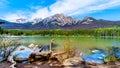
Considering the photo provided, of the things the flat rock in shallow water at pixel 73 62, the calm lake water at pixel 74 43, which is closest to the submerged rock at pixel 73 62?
the flat rock in shallow water at pixel 73 62

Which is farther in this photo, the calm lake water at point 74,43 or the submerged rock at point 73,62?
the calm lake water at point 74,43

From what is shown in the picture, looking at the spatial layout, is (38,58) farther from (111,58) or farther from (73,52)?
(111,58)

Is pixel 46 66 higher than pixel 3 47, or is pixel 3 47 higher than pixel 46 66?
pixel 3 47

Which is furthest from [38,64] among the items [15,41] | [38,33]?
[38,33]

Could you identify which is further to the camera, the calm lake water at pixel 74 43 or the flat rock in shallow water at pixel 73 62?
the calm lake water at pixel 74 43

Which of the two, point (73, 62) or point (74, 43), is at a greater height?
point (73, 62)

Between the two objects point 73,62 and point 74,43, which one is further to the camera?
point 74,43

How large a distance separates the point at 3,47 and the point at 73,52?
3.16m

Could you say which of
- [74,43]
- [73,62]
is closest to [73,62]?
[73,62]

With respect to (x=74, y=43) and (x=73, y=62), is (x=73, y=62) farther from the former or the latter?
(x=74, y=43)

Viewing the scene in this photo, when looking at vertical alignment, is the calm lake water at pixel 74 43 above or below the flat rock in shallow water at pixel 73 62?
below

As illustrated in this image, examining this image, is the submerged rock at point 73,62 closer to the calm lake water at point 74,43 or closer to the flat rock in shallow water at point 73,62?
the flat rock in shallow water at point 73,62

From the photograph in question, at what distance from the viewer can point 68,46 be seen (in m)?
11.2

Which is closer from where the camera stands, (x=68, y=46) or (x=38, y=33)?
(x=68, y=46)
